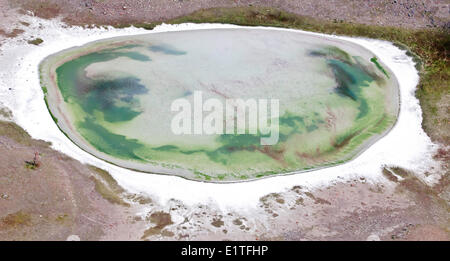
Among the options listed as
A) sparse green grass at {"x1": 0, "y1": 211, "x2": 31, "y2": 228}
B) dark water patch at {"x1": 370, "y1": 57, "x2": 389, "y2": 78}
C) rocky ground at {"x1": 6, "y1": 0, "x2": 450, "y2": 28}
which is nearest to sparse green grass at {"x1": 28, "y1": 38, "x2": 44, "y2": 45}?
rocky ground at {"x1": 6, "y1": 0, "x2": 450, "y2": 28}

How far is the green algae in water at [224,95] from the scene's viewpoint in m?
29.2

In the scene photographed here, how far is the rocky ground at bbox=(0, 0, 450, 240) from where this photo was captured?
22922mm

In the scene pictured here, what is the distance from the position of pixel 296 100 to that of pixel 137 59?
531 inches

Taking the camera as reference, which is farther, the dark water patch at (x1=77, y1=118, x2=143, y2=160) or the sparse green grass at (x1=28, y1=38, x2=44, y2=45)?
the sparse green grass at (x1=28, y1=38, x2=44, y2=45)

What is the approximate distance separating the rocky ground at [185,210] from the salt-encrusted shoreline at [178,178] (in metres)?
0.69

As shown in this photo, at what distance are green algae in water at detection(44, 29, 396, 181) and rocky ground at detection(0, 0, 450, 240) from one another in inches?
112

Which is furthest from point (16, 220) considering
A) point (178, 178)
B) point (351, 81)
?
point (351, 81)

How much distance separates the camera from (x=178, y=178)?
26922mm

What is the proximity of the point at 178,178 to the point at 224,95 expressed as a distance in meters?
9.56

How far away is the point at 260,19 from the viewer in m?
44.7

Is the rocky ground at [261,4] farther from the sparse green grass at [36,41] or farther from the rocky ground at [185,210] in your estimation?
the rocky ground at [185,210]

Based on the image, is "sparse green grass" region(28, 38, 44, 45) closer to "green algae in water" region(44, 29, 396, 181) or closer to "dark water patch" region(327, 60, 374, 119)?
"green algae in water" region(44, 29, 396, 181)

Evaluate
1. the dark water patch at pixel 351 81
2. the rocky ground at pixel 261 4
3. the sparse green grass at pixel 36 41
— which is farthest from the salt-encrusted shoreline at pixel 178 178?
the dark water patch at pixel 351 81
